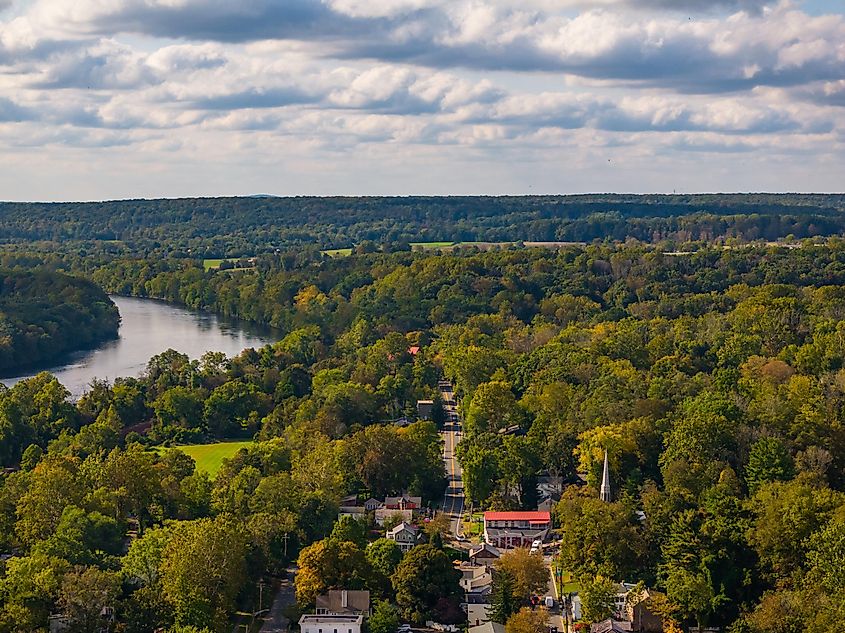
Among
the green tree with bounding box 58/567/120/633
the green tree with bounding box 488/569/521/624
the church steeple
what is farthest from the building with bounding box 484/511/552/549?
the green tree with bounding box 58/567/120/633

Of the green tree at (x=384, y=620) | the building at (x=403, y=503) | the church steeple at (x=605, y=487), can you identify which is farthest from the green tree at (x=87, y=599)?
the church steeple at (x=605, y=487)

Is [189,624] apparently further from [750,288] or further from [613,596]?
[750,288]

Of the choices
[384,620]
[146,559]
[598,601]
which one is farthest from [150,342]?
[598,601]

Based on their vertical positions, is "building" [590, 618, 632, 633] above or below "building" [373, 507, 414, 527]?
below

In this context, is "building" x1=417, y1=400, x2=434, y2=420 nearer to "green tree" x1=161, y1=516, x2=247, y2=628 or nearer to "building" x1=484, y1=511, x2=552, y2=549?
"building" x1=484, y1=511, x2=552, y2=549

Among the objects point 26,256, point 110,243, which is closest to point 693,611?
point 26,256
